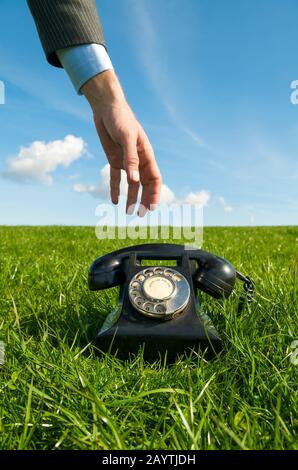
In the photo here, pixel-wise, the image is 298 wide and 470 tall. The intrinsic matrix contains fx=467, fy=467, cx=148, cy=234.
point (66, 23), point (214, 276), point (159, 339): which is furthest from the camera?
point (214, 276)

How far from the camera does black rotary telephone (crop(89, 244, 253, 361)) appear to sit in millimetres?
1915

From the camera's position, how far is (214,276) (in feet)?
7.43

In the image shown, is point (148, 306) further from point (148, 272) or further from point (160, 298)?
point (148, 272)

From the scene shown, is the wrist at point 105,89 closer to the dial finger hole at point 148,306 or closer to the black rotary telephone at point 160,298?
the black rotary telephone at point 160,298

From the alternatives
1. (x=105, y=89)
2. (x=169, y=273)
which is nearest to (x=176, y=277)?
(x=169, y=273)

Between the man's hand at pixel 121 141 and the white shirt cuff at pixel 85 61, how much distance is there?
3 centimetres

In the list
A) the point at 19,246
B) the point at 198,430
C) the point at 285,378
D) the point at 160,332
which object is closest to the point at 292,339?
the point at 285,378

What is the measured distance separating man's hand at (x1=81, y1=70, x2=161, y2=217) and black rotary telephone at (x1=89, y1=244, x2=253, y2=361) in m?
0.28

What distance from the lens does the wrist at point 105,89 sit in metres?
2.08

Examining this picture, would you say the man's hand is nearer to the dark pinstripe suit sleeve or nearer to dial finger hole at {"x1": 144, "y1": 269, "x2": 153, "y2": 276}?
the dark pinstripe suit sleeve

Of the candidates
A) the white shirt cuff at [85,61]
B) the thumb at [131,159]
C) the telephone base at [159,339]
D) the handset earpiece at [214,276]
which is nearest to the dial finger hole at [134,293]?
the telephone base at [159,339]

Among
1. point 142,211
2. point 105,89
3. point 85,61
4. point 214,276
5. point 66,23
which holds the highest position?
point 66,23

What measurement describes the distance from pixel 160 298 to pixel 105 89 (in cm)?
96
